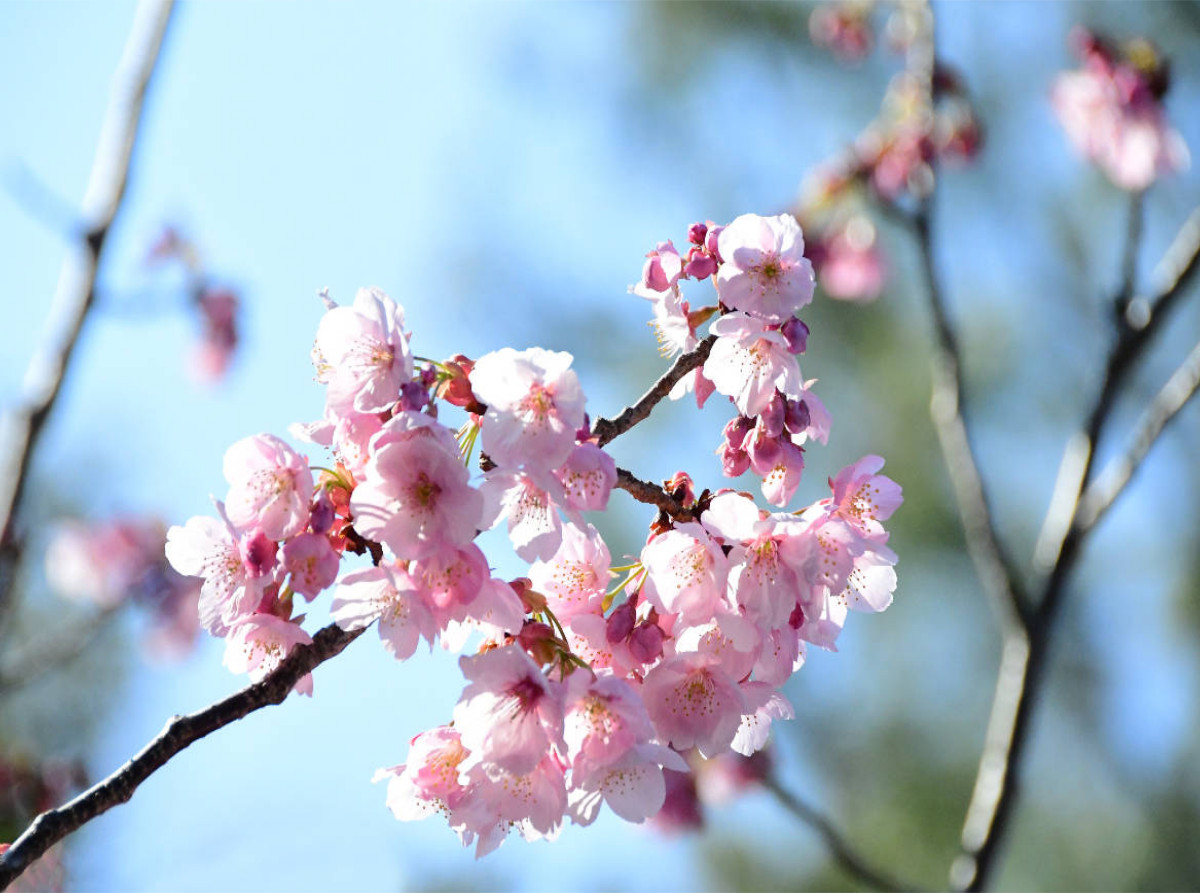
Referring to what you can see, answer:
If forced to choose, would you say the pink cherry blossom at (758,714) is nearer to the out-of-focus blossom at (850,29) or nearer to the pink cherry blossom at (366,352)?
the pink cherry blossom at (366,352)

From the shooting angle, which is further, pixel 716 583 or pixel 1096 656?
pixel 1096 656

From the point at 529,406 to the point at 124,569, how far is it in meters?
3.77

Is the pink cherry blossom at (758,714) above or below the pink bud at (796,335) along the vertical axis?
below

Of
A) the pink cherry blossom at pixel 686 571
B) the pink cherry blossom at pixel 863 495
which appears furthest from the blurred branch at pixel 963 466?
the pink cherry blossom at pixel 686 571

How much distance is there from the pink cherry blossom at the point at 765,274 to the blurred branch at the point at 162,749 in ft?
1.62

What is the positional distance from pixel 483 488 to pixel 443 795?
0.32 metres

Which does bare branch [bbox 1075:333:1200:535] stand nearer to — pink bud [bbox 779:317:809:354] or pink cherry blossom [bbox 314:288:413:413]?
pink bud [bbox 779:317:809:354]

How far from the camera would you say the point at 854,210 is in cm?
426

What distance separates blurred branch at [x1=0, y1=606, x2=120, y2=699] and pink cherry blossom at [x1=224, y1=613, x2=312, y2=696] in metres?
1.82

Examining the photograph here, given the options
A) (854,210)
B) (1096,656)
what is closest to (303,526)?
(854,210)

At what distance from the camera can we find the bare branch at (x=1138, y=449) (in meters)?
2.49

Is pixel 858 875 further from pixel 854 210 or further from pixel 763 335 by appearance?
pixel 854 210

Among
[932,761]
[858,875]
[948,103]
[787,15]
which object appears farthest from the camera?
[787,15]

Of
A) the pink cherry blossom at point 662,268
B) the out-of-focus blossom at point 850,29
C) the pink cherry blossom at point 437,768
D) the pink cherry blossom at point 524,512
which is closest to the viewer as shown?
the pink cherry blossom at point 524,512
